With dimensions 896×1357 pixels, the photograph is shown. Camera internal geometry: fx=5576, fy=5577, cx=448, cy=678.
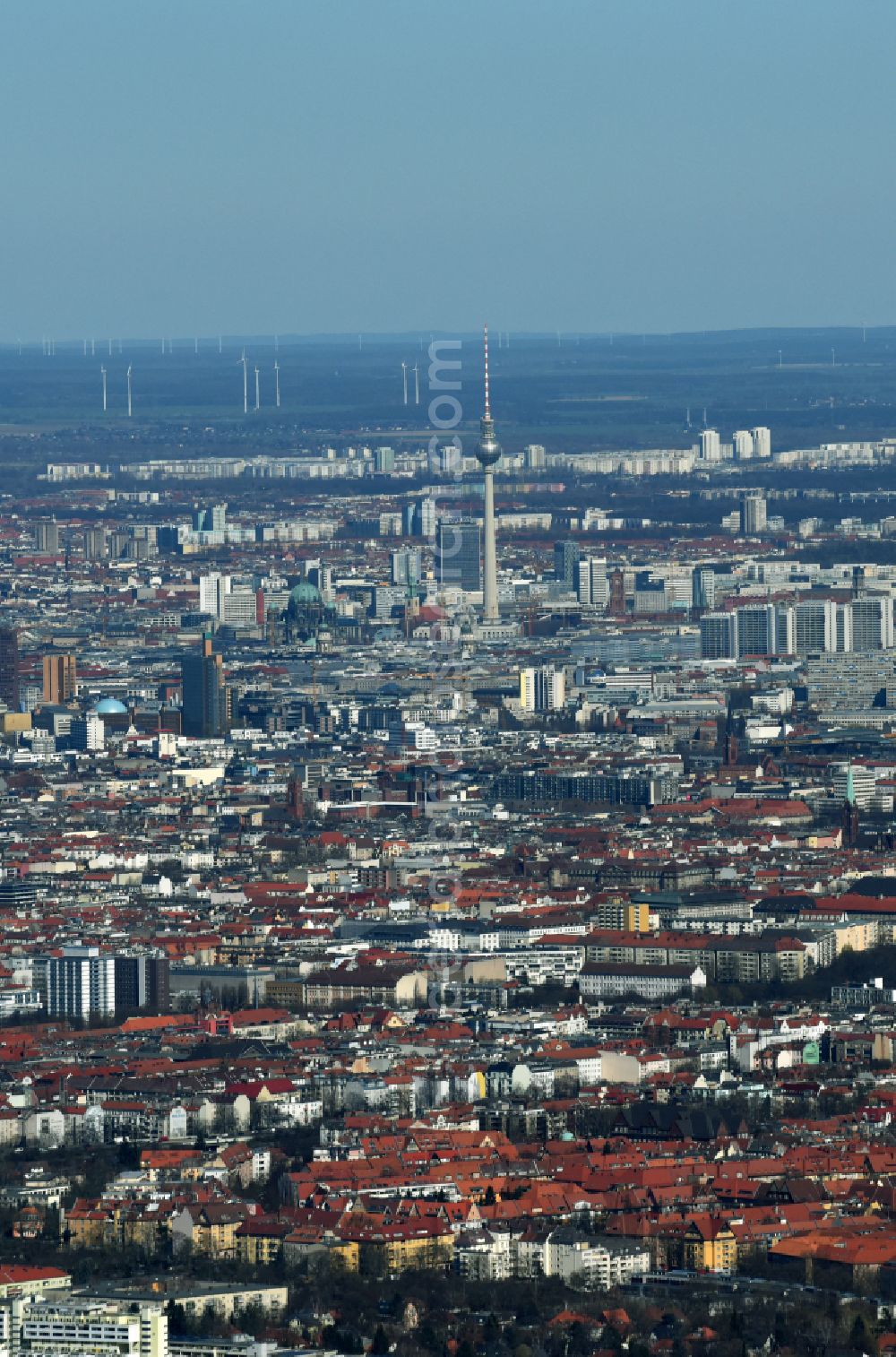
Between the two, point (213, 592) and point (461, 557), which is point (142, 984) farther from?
point (461, 557)

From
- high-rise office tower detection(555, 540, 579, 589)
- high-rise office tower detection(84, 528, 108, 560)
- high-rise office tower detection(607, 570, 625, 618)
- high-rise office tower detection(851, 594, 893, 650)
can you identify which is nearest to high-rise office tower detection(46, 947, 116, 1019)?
high-rise office tower detection(851, 594, 893, 650)

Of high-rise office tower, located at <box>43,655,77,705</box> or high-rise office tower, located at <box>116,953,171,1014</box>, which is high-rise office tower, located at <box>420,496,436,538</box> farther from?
high-rise office tower, located at <box>116,953,171,1014</box>

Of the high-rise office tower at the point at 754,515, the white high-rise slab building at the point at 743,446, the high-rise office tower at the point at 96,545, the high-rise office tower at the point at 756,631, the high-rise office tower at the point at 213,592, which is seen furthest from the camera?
the white high-rise slab building at the point at 743,446

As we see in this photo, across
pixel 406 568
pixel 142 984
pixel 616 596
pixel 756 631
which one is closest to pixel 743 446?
pixel 406 568

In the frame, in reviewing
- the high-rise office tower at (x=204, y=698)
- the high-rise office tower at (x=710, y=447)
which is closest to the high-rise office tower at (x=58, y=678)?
the high-rise office tower at (x=204, y=698)

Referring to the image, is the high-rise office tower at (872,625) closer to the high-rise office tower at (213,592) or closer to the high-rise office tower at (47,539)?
the high-rise office tower at (213,592)

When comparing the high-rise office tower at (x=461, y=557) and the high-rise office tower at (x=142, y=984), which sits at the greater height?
the high-rise office tower at (x=461, y=557)

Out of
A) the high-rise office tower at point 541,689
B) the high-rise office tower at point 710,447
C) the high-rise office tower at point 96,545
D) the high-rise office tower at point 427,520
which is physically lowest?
the high-rise office tower at point 541,689
